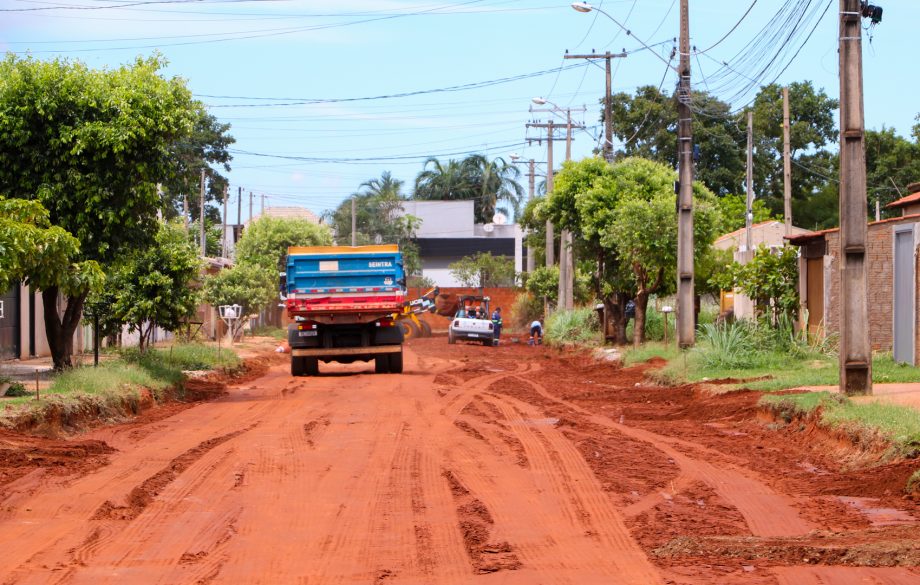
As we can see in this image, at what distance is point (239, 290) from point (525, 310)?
2065 cm

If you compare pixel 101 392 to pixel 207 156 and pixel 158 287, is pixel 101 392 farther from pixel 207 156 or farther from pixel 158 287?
pixel 207 156

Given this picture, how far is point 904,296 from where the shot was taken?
64.1 ft

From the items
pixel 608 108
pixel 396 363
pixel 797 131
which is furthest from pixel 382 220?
pixel 396 363

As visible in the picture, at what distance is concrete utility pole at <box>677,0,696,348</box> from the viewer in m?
25.0

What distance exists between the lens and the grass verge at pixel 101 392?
14570mm

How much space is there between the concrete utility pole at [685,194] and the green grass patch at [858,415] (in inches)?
353

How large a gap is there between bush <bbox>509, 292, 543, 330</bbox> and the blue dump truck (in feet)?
99.6

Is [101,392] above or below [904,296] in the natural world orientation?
below

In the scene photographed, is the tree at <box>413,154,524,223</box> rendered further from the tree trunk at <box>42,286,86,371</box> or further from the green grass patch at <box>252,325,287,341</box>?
the tree trunk at <box>42,286,86,371</box>

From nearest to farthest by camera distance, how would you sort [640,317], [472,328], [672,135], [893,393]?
[893,393], [640,317], [472,328], [672,135]

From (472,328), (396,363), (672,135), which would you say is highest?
(672,135)

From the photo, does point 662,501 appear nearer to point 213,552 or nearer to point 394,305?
point 213,552

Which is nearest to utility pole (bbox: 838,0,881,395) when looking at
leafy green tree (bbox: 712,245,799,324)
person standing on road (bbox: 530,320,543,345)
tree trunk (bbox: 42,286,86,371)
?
leafy green tree (bbox: 712,245,799,324)

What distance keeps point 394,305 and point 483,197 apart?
177 ft
